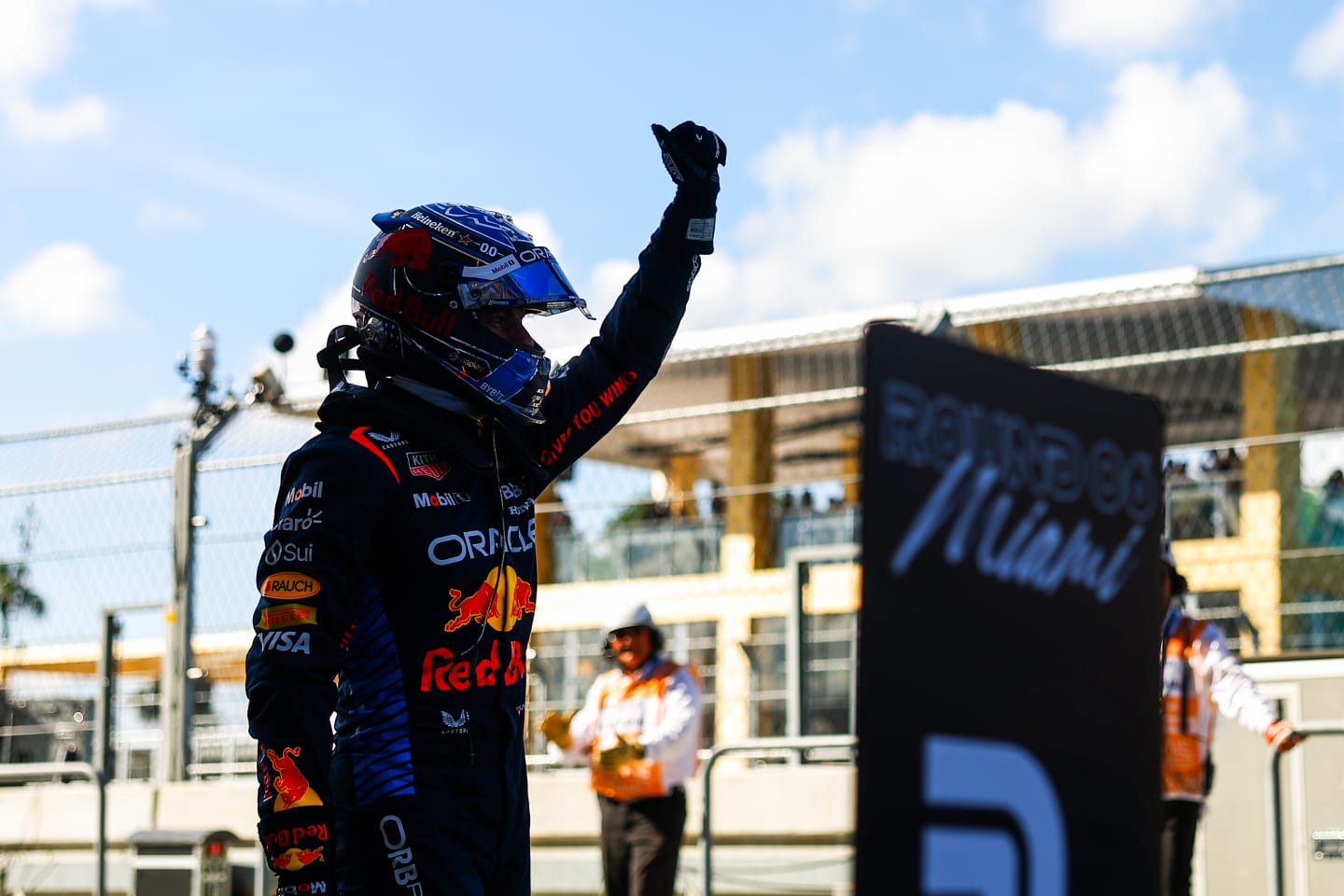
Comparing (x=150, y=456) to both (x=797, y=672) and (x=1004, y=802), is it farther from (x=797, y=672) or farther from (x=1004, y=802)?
(x=1004, y=802)

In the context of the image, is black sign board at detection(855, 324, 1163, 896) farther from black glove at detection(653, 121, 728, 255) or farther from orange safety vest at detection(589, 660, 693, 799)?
orange safety vest at detection(589, 660, 693, 799)

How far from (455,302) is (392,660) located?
0.65 meters

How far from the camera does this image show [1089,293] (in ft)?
27.6

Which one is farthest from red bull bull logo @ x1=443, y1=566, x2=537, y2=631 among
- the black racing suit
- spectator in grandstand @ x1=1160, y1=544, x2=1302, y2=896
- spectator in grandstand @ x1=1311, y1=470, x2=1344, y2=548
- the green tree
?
the green tree

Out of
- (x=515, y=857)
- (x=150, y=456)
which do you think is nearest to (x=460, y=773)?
(x=515, y=857)

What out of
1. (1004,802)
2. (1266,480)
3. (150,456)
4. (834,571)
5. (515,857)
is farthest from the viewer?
(150,456)

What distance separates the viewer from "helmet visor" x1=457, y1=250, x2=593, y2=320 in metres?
3.12

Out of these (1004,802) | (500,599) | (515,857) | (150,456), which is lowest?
(515,857)

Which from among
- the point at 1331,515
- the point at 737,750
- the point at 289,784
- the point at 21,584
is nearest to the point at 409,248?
the point at 289,784

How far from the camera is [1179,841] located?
7.11 m

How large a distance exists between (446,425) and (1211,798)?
6703 mm

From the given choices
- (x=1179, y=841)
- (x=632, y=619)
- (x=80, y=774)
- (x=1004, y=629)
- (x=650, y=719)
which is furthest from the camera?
(x=80, y=774)

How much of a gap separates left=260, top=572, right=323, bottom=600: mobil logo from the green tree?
8.18 metres

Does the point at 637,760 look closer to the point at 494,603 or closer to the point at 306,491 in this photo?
the point at 494,603
